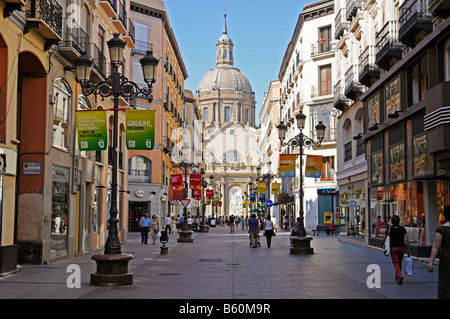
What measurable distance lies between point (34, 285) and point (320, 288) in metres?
Result: 6.19

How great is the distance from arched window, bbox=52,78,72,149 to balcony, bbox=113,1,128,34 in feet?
26.1

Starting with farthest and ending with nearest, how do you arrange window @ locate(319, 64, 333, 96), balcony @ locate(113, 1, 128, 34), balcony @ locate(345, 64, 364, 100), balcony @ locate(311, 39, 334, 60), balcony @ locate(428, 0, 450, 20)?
window @ locate(319, 64, 333, 96), balcony @ locate(311, 39, 334, 60), balcony @ locate(345, 64, 364, 100), balcony @ locate(113, 1, 128, 34), balcony @ locate(428, 0, 450, 20)

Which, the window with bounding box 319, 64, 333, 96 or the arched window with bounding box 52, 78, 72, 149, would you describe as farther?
the window with bounding box 319, 64, 333, 96

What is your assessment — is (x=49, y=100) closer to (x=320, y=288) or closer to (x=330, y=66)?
(x=320, y=288)

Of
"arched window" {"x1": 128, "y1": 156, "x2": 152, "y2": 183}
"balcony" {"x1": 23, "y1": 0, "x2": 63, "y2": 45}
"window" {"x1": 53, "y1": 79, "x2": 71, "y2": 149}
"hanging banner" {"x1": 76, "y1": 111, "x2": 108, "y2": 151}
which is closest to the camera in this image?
"hanging banner" {"x1": 76, "y1": 111, "x2": 108, "y2": 151}

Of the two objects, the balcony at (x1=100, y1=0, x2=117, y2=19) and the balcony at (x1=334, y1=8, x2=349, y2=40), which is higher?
the balcony at (x1=334, y1=8, x2=349, y2=40)

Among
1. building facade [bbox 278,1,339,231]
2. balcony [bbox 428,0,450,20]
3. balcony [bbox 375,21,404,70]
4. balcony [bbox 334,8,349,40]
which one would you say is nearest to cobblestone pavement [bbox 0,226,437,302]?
balcony [bbox 428,0,450,20]

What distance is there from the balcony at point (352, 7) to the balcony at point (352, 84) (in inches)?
109

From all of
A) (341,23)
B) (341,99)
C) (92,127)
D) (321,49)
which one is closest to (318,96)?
(321,49)

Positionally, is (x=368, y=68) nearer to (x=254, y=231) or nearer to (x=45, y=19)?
(x=254, y=231)

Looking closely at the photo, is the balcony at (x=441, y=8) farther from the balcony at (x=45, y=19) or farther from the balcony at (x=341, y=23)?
the balcony at (x=341, y=23)

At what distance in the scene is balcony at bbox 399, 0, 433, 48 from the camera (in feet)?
60.1

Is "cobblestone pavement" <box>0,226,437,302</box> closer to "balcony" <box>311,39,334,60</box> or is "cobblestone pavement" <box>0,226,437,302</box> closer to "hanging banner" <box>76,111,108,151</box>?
"hanging banner" <box>76,111,108,151</box>
